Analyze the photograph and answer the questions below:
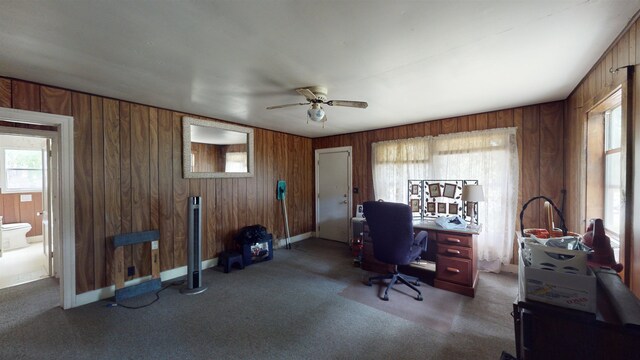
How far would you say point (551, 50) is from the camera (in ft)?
5.86

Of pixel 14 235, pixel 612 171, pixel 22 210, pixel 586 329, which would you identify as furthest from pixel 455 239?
pixel 22 210

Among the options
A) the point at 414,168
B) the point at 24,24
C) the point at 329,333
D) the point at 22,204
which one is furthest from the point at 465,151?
the point at 22,204

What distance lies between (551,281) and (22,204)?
7.82 m

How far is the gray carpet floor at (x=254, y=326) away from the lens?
1.91 metres

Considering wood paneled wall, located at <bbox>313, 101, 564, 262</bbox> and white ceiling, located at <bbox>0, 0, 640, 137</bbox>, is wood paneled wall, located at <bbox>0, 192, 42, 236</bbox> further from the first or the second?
wood paneled wall, located at <bbox>313, 101, 564, 262</bbox>

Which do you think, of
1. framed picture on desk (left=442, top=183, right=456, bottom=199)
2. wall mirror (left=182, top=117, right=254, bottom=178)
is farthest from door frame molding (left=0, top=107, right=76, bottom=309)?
framed picture on desk (left=442, top=183, right=456, bottom=199)

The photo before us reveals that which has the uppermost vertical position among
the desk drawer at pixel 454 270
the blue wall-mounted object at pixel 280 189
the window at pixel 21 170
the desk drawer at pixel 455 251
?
the window at pixel 21 170

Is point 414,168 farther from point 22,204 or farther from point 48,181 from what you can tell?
point 22,204

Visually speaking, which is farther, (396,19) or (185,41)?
(185,41)

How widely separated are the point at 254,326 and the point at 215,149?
104 inches

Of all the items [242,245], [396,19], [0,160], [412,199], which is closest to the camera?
[396,19]

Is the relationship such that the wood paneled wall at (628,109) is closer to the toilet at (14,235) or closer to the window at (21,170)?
the toilet at (14,235)

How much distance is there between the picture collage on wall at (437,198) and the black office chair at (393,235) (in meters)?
1.05

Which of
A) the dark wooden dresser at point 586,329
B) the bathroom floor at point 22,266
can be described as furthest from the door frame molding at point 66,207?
the dark wooden dresser at point 586,329
